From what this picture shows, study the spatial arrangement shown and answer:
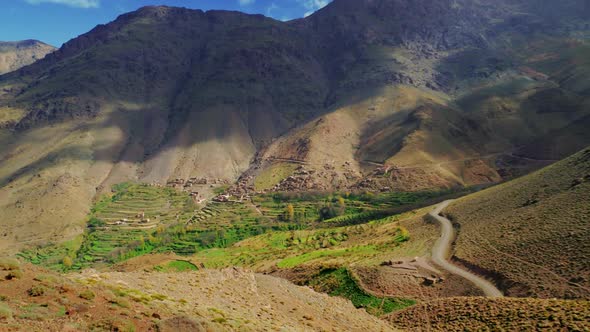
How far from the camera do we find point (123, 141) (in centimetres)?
19850

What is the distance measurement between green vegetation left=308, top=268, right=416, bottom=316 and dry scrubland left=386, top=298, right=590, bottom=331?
2.69 m

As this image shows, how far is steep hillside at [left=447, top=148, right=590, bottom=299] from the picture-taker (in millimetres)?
35469

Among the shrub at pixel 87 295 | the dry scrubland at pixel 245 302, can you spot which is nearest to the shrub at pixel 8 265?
the shrub at pixel 87 295

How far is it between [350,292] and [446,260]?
13.9m

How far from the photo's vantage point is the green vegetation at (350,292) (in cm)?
4041

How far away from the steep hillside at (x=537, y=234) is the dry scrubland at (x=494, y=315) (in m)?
5.87

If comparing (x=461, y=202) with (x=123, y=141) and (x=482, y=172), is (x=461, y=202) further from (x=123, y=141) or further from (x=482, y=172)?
(x=123, y=141)

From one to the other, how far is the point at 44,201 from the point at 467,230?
138 metres

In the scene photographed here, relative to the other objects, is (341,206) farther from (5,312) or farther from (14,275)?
(5,312)

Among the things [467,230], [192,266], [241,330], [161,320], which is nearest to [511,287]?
[467,230]

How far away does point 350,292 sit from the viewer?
44.4 metres

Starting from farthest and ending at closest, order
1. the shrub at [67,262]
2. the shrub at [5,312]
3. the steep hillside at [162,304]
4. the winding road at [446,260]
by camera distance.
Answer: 1. the shrub at [67,262]
2. the winding road at [446,260]
3. the steep hillside at [162,304]
4. the shrub at [5,312]

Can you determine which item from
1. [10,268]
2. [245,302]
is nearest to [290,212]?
[245,302]

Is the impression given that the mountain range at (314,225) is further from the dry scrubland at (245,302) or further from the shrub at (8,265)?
the dry scrubland at (245,302)
